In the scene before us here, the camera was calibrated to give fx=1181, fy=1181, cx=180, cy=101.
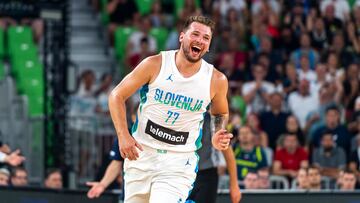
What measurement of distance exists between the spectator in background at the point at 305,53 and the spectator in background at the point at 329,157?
123 inches

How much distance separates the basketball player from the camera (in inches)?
380

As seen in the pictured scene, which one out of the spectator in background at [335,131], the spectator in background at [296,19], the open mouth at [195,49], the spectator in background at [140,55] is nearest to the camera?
the open mouth at [195,49]

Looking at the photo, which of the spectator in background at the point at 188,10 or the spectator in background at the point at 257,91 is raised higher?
the spectator in background at the point at 188,10

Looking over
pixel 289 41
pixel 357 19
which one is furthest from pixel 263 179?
pixel 357 19

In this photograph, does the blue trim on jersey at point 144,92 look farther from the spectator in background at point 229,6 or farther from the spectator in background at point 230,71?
the spectator in background at point 229,6

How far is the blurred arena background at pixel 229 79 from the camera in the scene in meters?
16.5

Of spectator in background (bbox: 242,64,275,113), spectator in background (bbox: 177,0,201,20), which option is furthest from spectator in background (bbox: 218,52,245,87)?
spectator in background (bbox: 177,0,201,20)

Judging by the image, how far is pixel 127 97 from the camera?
961 cm

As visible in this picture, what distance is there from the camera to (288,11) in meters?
21.6

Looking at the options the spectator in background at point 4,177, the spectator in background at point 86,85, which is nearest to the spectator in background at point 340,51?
the spectator in background at point 86,85

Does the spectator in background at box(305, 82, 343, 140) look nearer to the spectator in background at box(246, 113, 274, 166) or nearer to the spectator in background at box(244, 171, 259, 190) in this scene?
the spectator in background at box(246, 113, 274, 166)

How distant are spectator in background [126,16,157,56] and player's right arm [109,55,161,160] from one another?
10897 mm

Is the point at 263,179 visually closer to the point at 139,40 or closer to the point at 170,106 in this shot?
the point at 170,106

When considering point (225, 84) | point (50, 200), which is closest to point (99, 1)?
point (50, 200)
